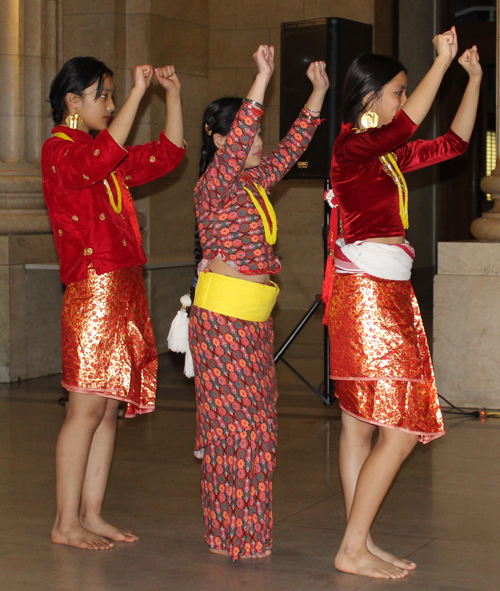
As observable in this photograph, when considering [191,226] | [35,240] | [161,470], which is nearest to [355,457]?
[161,470]

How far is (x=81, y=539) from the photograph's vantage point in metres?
3.21

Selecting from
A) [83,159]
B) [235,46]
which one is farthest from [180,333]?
[235,46]

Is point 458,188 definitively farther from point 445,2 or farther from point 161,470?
point 161,470

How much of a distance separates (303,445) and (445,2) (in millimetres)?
7888

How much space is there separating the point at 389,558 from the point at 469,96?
152 cm

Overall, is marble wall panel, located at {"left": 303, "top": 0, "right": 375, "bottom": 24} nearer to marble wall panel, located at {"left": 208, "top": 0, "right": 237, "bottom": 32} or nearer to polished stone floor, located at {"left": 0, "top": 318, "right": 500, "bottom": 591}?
marble wall panel, located at {"left": 208, "top": 0, "right": 237, "bottom": 32}

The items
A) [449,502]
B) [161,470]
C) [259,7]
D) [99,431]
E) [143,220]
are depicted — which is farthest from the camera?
[259,7]

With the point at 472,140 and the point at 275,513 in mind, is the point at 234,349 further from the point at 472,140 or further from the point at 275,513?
the point at 472,140

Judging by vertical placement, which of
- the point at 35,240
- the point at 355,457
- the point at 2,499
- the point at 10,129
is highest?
the point at 10,129

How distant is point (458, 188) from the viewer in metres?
11.9

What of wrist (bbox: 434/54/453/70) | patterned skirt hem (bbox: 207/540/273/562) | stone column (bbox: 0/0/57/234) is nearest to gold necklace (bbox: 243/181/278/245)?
wrist (bbox: 434/54/453/70)

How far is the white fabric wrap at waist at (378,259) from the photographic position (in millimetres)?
2834

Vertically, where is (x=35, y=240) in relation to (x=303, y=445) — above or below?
above

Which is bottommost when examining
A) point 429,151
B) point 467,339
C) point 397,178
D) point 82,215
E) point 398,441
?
point 398,441
